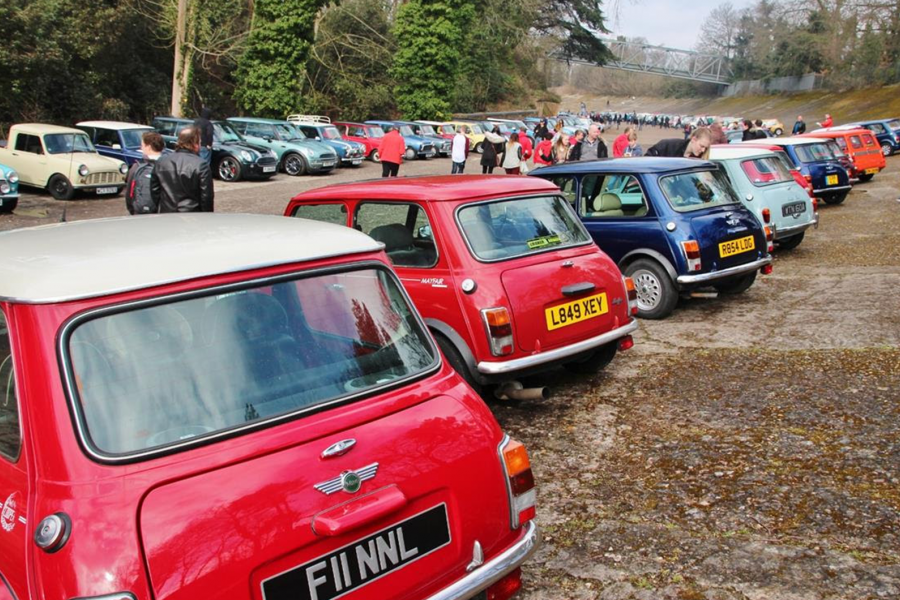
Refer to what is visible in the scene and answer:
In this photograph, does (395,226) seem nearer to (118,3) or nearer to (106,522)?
(106,522)

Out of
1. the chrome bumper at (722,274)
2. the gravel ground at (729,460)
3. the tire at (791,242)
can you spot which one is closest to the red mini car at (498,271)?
the gravel ground at (729,460)

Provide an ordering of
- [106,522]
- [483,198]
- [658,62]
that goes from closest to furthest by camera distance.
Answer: [106,522]
[483,198]
[658,62]

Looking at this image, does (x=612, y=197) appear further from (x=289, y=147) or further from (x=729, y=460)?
(x=289, y=147)

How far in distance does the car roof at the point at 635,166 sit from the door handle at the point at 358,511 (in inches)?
262

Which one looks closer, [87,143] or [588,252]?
[588,252]

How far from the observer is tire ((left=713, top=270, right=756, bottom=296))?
8977mm

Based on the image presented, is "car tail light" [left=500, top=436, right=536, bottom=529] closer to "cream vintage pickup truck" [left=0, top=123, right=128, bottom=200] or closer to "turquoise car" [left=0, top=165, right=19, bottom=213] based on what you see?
"turquoise car" [left=0, top=165, right=19, bottom=213]

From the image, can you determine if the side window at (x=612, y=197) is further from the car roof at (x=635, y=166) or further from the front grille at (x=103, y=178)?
the front grille at (x=103, y=178)

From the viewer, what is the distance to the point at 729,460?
4.83m

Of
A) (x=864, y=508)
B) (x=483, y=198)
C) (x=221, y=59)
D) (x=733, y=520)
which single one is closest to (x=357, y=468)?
(x=733, y=520)

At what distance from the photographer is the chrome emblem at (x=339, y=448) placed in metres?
2.45

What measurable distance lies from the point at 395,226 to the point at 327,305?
3.19 m

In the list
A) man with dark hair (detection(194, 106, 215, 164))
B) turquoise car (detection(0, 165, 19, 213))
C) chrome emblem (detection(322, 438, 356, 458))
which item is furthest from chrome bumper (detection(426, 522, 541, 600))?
man with dark hair (detection(194, 106, 215, 164))

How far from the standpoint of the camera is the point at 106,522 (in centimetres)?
209
